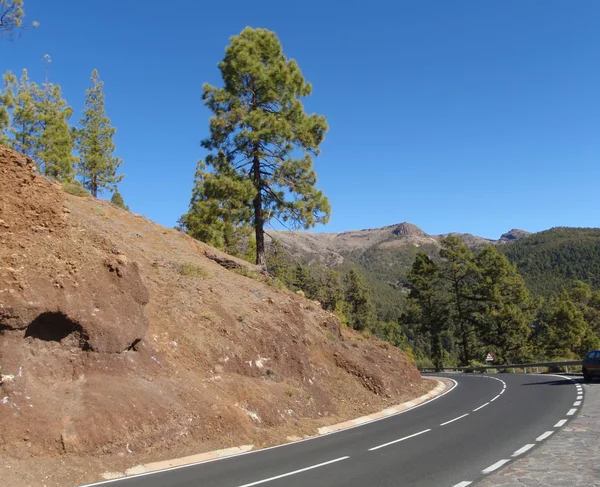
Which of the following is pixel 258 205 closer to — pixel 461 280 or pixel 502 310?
pixel 502 310

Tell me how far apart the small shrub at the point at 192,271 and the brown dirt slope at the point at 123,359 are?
0.06 m

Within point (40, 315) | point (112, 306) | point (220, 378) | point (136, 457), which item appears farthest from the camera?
point (220, 378)

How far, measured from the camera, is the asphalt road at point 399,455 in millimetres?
8297

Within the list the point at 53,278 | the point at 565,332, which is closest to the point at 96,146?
the point at 53,278

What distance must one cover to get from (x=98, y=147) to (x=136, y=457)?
114 feet

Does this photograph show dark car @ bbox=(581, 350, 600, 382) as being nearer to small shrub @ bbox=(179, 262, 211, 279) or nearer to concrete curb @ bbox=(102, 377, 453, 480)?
concrete curb @ bbox=(102, 377, 453, 480)

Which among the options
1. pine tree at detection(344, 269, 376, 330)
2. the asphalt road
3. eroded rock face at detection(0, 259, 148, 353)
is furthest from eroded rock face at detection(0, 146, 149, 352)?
pine tree at detection(344, 269, 376, 330)

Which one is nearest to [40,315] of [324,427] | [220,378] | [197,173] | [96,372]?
[96,372]

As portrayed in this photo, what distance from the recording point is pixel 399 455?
1001 cm

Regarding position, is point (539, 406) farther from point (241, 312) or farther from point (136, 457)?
point (136, 457)

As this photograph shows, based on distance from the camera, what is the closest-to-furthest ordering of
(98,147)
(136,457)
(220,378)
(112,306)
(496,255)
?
(136,457) → (112,306) → (220,378) → (98,147) → (496,255)

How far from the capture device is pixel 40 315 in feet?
37.4

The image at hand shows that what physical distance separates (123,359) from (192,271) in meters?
7.10

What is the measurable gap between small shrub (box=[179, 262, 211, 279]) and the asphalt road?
8713 millimetres
